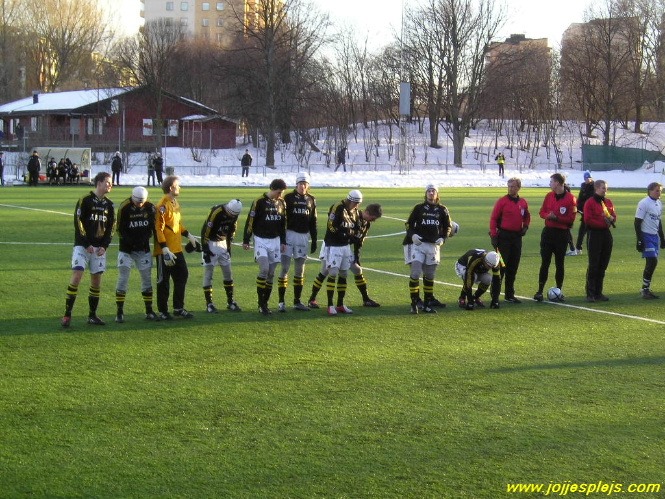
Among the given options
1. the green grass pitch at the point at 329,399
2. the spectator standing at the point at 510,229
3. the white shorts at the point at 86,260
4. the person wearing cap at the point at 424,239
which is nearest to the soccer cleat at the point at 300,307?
the green grass pitch at the point at 329,399

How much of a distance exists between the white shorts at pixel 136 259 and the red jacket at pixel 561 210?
627cm

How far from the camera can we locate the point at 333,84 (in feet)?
292

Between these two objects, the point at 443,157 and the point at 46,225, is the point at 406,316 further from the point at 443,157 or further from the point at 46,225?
the point at 443,157

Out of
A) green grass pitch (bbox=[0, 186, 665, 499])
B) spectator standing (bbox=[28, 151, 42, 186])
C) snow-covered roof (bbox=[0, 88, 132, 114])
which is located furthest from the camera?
snow-covered roof (bbox=[0, 88, 132, 114])

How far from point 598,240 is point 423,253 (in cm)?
338

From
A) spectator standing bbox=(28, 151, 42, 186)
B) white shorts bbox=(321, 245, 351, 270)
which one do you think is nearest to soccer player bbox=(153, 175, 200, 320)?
white shorts bbox=(321, 245, 351, 270)

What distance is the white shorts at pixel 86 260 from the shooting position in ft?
39.7

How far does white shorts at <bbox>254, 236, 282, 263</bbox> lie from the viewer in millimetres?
13398

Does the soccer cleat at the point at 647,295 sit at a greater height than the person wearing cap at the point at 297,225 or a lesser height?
lesser

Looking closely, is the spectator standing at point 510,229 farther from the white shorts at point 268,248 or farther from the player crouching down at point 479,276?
the white shorts at point 268,248

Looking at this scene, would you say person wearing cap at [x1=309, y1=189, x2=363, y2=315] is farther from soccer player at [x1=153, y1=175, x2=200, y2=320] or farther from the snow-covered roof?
the snow-covered roof

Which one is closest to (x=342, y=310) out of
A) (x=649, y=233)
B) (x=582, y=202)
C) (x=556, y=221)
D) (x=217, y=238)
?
(x=217, y=238)

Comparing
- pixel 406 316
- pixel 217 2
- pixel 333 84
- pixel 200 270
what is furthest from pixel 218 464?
pixel 217 2

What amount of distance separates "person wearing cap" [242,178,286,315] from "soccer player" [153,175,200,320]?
3.01 feet
